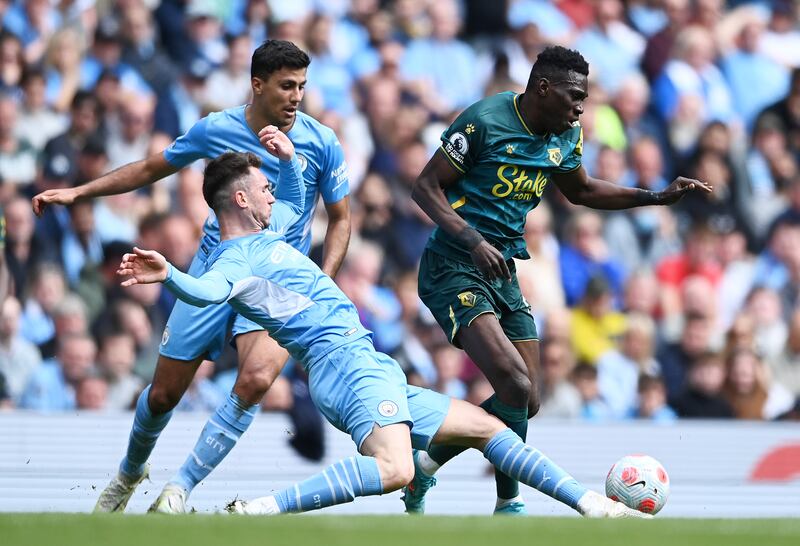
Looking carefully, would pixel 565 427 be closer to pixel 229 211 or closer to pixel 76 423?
pixel 76 423

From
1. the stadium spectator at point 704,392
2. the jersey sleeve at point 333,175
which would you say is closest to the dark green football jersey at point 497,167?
the jersey sleeve at point 333,175

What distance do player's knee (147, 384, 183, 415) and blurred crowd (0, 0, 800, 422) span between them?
3.35 m

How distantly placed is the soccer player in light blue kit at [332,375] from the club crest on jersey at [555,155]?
5.27 feet

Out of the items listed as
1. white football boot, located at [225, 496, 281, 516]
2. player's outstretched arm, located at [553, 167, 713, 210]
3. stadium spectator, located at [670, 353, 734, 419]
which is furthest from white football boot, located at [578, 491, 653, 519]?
stadium spectator, located at [670, 353, 734, 419]

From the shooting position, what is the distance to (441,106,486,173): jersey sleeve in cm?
756

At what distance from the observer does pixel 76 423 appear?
996cm

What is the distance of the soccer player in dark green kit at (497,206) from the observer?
7.42 m

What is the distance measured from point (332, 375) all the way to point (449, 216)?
1.35 m

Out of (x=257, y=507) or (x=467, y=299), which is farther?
(x=467, y=299)

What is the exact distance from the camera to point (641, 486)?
723cm

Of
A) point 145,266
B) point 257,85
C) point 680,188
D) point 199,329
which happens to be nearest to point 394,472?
point 145,266

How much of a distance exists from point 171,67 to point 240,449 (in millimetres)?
4001

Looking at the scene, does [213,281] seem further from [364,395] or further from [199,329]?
[199,329]

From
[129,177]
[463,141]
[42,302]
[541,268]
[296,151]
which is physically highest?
[463,141]
